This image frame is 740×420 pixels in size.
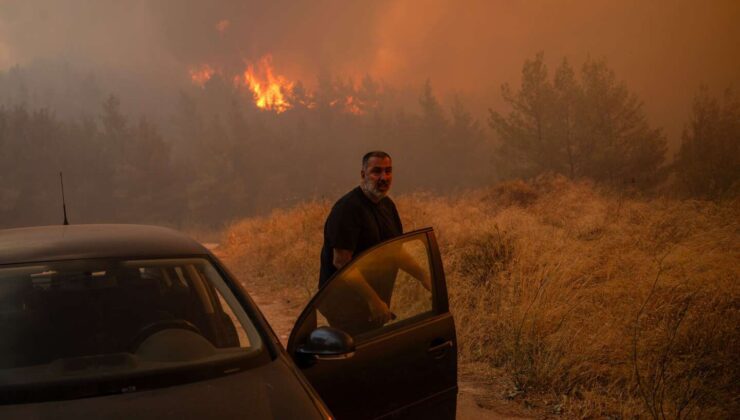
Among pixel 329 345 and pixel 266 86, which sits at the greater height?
pixel 266 86

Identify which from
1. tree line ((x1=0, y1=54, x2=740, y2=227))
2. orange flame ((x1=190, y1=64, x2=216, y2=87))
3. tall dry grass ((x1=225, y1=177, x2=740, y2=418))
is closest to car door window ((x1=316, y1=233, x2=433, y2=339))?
tall dry grass ((x1=225, y1=177, x2=740, y2=418))

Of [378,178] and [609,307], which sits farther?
[609,307]

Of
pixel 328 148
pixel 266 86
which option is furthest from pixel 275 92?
pixel 328 148

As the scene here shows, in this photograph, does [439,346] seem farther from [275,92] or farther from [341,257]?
[275,92]

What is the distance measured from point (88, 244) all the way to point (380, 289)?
131 cm

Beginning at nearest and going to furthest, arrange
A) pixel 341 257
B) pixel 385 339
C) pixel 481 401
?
pixel 385 339 < pixel 341 257 < pixel 481 401

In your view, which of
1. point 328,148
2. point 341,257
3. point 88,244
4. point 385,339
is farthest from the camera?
point 328,148

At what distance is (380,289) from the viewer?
9.50ft

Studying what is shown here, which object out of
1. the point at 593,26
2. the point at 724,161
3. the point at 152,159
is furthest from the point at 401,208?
the point at 593,26

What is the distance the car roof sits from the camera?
240cm

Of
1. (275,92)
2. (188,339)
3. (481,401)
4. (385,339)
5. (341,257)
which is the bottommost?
(481,401)

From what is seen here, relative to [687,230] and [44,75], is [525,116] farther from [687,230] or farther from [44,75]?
[44,75]

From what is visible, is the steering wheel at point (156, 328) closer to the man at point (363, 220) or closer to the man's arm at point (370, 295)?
the man's arm at point (370, 295)

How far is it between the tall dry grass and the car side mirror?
8.45 ft
